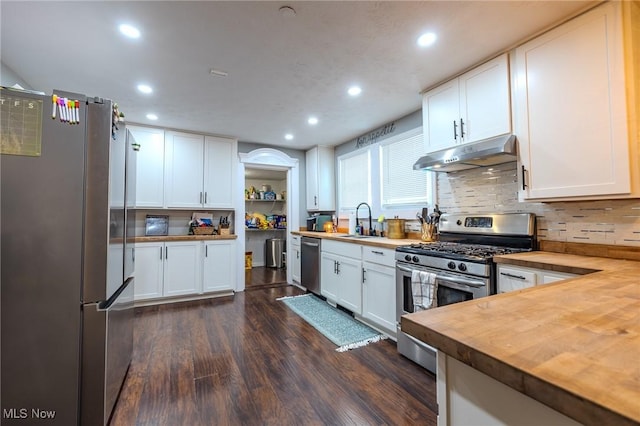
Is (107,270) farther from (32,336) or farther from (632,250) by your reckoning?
(632,250)

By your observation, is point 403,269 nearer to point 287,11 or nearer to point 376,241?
point 376,241

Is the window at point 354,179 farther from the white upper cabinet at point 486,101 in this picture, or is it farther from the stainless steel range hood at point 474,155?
the white upper cabinet at point 486,101

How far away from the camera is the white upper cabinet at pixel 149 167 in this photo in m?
3.81

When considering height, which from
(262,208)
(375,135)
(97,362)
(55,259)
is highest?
(375,135)

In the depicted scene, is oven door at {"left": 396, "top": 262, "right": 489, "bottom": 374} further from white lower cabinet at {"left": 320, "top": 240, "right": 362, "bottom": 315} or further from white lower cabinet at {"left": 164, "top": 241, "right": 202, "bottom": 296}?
white lower cabinet at {"left": 164, "top": 241, "right": 202, "bottom": 296}

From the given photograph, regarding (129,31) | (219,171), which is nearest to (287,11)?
(129,31)

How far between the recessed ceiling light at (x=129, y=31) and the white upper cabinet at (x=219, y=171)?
2.37 meters

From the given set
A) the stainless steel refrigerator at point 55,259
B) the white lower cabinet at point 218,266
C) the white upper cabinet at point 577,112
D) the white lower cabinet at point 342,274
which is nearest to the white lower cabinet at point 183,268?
the white lower cabinet at point 218,266

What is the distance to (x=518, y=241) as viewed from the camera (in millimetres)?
2156

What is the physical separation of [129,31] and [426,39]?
2.03 meters

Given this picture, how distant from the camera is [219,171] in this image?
4316 mm

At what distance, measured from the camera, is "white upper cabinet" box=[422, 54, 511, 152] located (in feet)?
6.91

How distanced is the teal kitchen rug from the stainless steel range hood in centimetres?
174

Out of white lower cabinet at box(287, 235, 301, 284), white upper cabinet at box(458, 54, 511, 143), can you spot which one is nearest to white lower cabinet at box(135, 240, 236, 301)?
white lower cabinet at box(287, 235, 301, 284)
